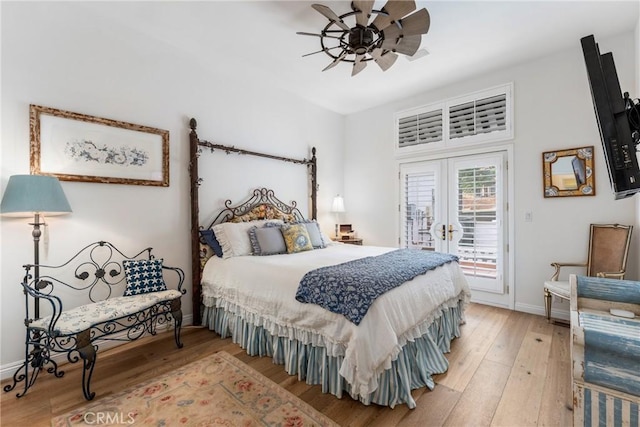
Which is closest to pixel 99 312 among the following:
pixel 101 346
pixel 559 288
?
pixel 101 346

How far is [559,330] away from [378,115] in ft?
12.5

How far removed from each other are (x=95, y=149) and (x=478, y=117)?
176 inches

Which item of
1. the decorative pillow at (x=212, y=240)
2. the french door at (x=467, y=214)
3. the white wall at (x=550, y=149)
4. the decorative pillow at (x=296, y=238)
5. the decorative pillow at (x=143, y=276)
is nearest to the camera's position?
the decorative pillow at (x=143, y=276)

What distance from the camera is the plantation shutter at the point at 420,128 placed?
165 inches

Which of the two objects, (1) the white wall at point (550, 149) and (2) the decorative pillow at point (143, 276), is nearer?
(2) the decorative pillow at point (143, 276)

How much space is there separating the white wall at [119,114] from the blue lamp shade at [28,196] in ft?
0.96

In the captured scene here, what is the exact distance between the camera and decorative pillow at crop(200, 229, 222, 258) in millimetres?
3082

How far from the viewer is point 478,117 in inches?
150

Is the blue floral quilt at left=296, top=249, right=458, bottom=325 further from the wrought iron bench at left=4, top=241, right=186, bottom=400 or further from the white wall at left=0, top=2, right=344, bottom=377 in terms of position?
the white wall at left=0, top=2, right=344, bottom=377

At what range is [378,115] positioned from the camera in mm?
4871

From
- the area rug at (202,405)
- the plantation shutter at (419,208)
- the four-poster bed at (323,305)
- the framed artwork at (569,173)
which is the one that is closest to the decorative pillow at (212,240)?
the four-poster bed at (323,305)

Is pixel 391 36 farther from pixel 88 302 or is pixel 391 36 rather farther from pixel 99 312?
pixel 88 302

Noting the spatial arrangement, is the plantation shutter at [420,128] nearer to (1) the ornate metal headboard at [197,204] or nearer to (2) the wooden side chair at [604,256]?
(1) the ornate metal headboard at [197,204]

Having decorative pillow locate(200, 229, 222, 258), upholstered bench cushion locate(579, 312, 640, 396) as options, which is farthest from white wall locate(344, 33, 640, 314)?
decorative pillow locate(200, 229, 222, 258)
